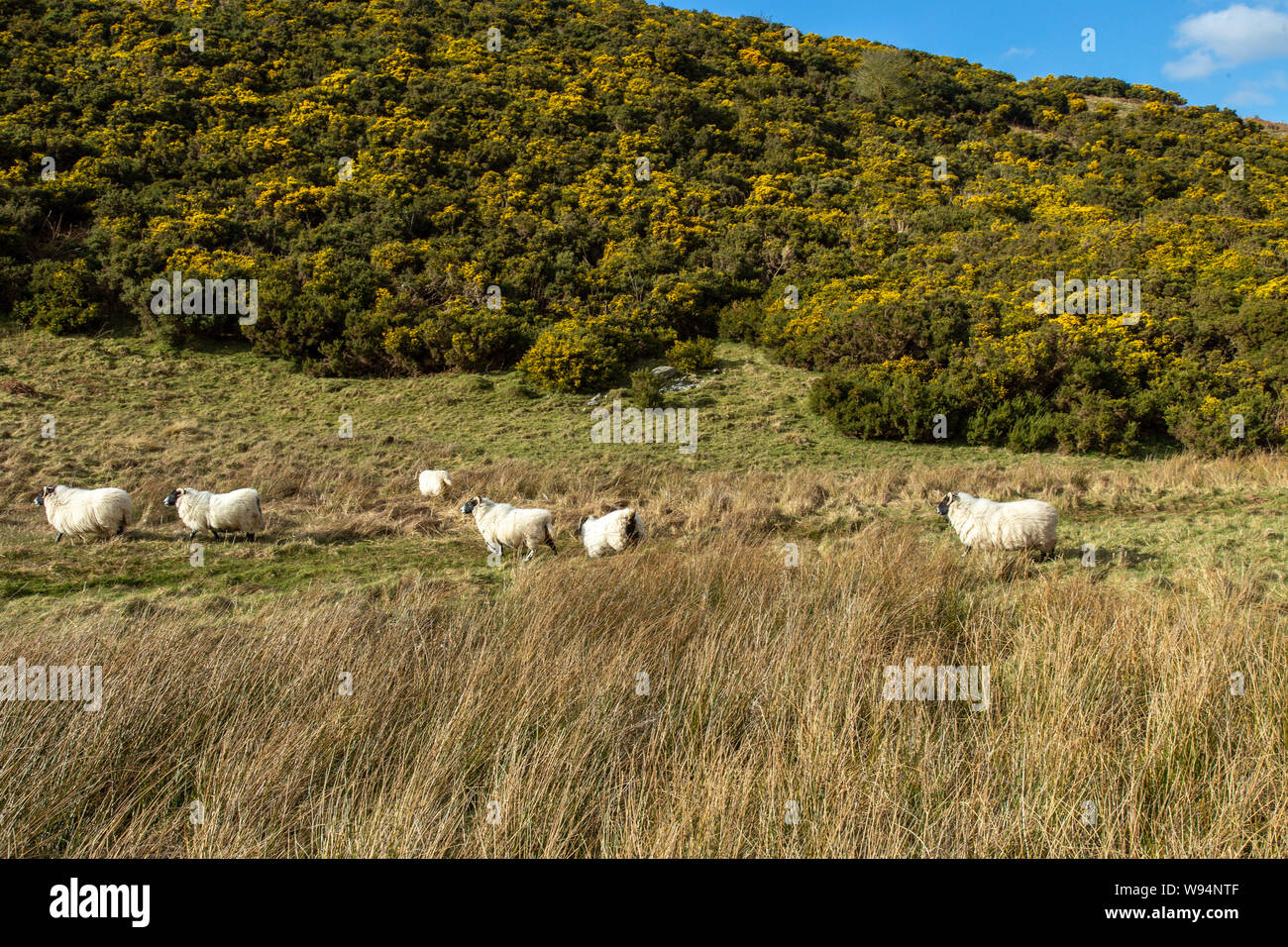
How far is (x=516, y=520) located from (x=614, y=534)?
4.63ft

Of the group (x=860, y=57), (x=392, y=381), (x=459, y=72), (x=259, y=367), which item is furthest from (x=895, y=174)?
(x=259, y=367)

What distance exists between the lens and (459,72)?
121ft

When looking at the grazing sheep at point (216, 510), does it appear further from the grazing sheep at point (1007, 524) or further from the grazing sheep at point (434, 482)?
the grazing sheep at point (1007, 524)

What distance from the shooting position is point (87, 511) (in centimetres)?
1025

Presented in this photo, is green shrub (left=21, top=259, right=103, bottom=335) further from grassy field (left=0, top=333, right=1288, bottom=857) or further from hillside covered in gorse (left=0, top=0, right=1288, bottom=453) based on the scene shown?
grassy field (left=0, top=333, right=1288, bottom=857)

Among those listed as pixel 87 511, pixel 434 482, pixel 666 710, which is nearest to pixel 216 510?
pixel 87 511

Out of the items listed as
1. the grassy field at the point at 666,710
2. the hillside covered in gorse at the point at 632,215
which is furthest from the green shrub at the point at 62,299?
the grassy field at the point at 666,710

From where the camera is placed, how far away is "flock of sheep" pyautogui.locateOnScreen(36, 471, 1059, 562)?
8641 millimetres

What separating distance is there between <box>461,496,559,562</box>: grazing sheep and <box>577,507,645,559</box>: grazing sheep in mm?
583

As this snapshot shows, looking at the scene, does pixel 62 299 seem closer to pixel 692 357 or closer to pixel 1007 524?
pixel 692 357

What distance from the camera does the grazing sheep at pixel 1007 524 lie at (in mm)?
Answer: 8547
